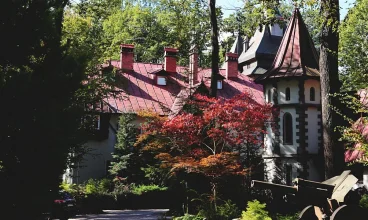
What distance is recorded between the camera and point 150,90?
3009 cm

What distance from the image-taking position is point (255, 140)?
1591 centimetres

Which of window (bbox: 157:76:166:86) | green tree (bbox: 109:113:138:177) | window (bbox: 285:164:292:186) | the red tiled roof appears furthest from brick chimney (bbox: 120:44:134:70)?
window (bbox: 285:164:292:186)

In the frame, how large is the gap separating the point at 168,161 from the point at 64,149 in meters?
7.70

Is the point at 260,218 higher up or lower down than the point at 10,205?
lower down

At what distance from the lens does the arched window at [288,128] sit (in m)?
24.5

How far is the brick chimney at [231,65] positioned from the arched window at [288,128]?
9611mm

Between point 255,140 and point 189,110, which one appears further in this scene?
point 189,110

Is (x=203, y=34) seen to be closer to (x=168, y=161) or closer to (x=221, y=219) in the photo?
(x=168, y=161)

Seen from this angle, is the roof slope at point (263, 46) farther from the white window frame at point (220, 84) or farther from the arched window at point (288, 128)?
the arched window at point (288, 128)

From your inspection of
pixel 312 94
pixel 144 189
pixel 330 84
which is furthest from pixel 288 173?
pixel 330 84

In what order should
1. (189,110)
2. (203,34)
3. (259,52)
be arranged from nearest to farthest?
(189,110) < (203,34) < (259,52)

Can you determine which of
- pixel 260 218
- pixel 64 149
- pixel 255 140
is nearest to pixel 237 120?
pixel 255 140

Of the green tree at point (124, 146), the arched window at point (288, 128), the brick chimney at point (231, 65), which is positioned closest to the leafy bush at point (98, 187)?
the green tree at point (124, 146)

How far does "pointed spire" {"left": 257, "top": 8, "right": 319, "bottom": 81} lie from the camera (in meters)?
24.5
